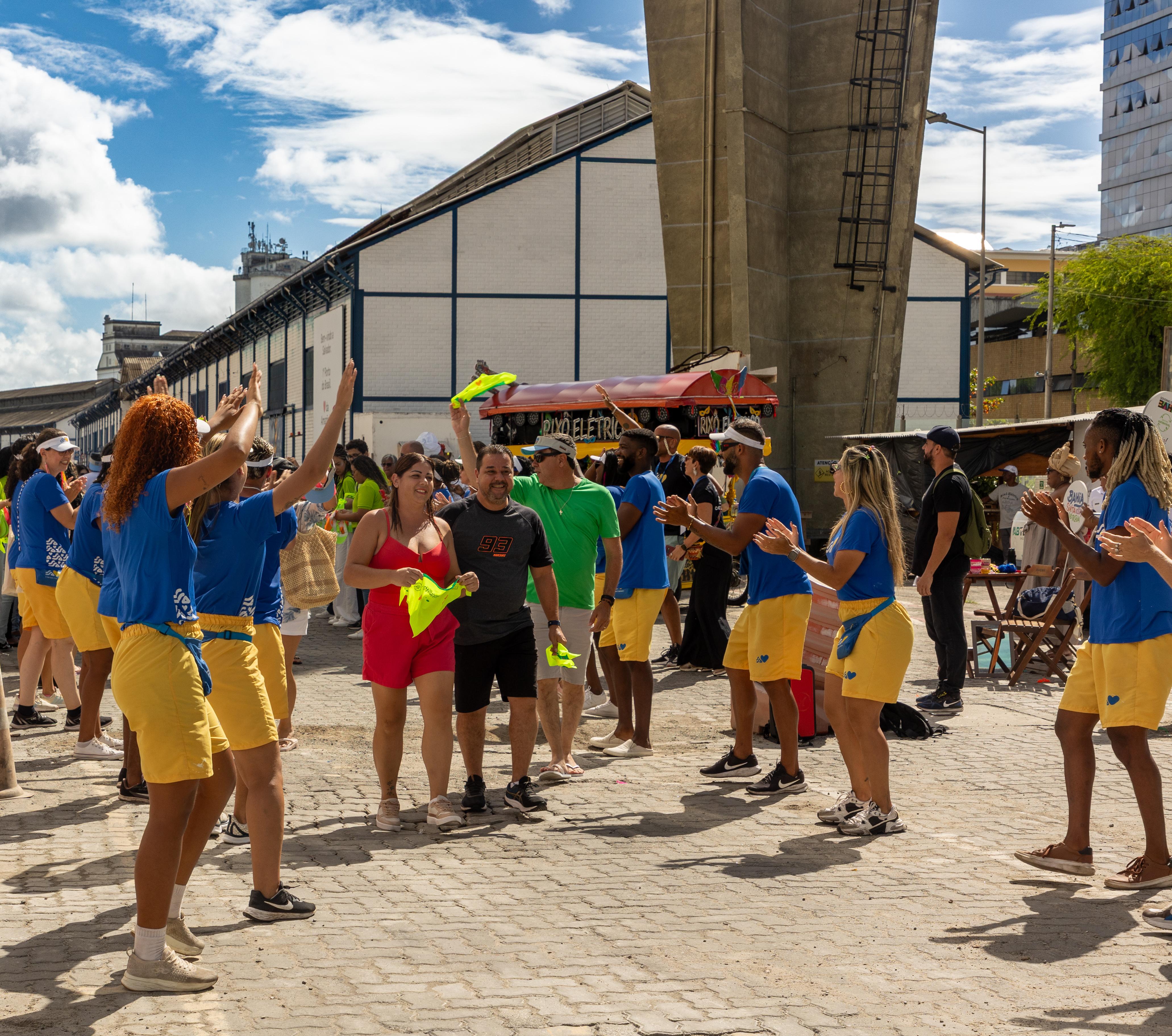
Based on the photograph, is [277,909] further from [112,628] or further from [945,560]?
[945,560]

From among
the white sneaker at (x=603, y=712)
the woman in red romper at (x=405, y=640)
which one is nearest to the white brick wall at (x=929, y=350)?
the white sneaker at (x=603, y=712)

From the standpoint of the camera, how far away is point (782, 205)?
25.3m

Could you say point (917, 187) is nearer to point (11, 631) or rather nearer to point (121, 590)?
point (11, 631)

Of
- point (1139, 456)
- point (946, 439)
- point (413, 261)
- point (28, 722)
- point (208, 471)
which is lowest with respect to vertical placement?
point (28, 722)

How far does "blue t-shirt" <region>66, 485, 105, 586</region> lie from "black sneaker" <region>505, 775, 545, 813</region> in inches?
123

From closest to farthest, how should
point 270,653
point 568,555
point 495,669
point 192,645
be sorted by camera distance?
point 192,645 < point 270,653 < point 495,669 < point 568,555

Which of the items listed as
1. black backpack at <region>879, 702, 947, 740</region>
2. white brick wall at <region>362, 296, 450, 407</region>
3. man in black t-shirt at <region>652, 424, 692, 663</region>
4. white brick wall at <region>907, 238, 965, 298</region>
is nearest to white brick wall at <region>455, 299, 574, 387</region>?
white brick wall at <region>362, 296, 450, 407</region>

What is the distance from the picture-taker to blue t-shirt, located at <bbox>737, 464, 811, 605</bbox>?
724cm

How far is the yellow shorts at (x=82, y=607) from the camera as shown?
8102 millimetres

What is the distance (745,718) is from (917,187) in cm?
2035

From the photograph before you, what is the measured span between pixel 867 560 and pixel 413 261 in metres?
29.6

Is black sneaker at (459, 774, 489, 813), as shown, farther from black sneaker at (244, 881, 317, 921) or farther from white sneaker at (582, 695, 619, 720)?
white sneaker at (582, 695, 619, 720)

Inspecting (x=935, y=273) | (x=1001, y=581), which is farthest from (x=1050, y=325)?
(x=1001, y=581)

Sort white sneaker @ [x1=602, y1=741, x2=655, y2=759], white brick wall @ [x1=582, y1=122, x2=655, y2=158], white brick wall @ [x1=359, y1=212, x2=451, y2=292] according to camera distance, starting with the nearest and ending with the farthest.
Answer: white sneaker @ [x1=602, y1=741, x2=655, y2=759]
white brick wall @ [x1=359, y1=212, x2=451, y2=292]
white brick wall @ [x1=582, y1=122, x2=655, y2=158]
